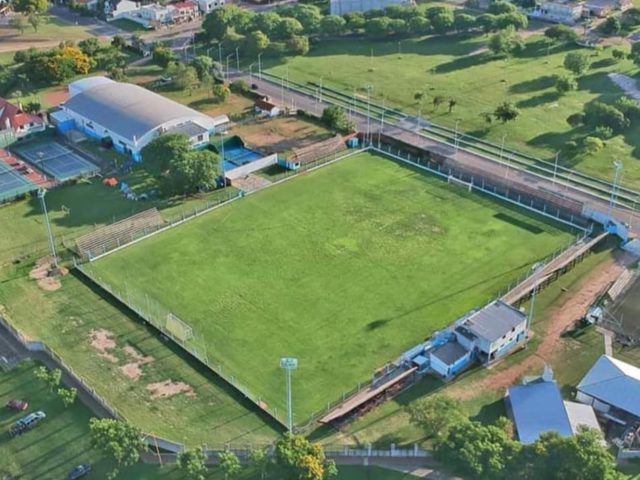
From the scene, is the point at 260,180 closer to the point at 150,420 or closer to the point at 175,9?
the point at 150,420

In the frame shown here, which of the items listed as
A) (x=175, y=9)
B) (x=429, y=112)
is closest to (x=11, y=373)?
(x=429, y=112)

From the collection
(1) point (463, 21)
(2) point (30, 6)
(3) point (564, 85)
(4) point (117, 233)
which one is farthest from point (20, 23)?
(3) point (564, 85)

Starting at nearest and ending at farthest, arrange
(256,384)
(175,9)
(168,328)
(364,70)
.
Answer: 1. (256,384)
2. (168,328)
3. (364,70)
4. (175,9)

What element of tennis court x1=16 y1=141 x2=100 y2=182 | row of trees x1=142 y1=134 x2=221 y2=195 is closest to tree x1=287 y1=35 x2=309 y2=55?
row of trees x1=142 y1=134 x2=221 y2=195

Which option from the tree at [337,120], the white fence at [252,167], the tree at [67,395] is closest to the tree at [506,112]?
the tree at [337,120]

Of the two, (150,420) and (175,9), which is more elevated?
(175,9)

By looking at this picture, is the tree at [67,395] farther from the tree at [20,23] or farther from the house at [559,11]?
the house at [559,11]

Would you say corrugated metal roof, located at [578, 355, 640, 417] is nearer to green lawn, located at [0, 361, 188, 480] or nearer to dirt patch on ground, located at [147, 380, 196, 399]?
dirt patch on ground, located at [147, 380, 196, 399]

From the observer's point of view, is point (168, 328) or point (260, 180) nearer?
point (168, 328)
